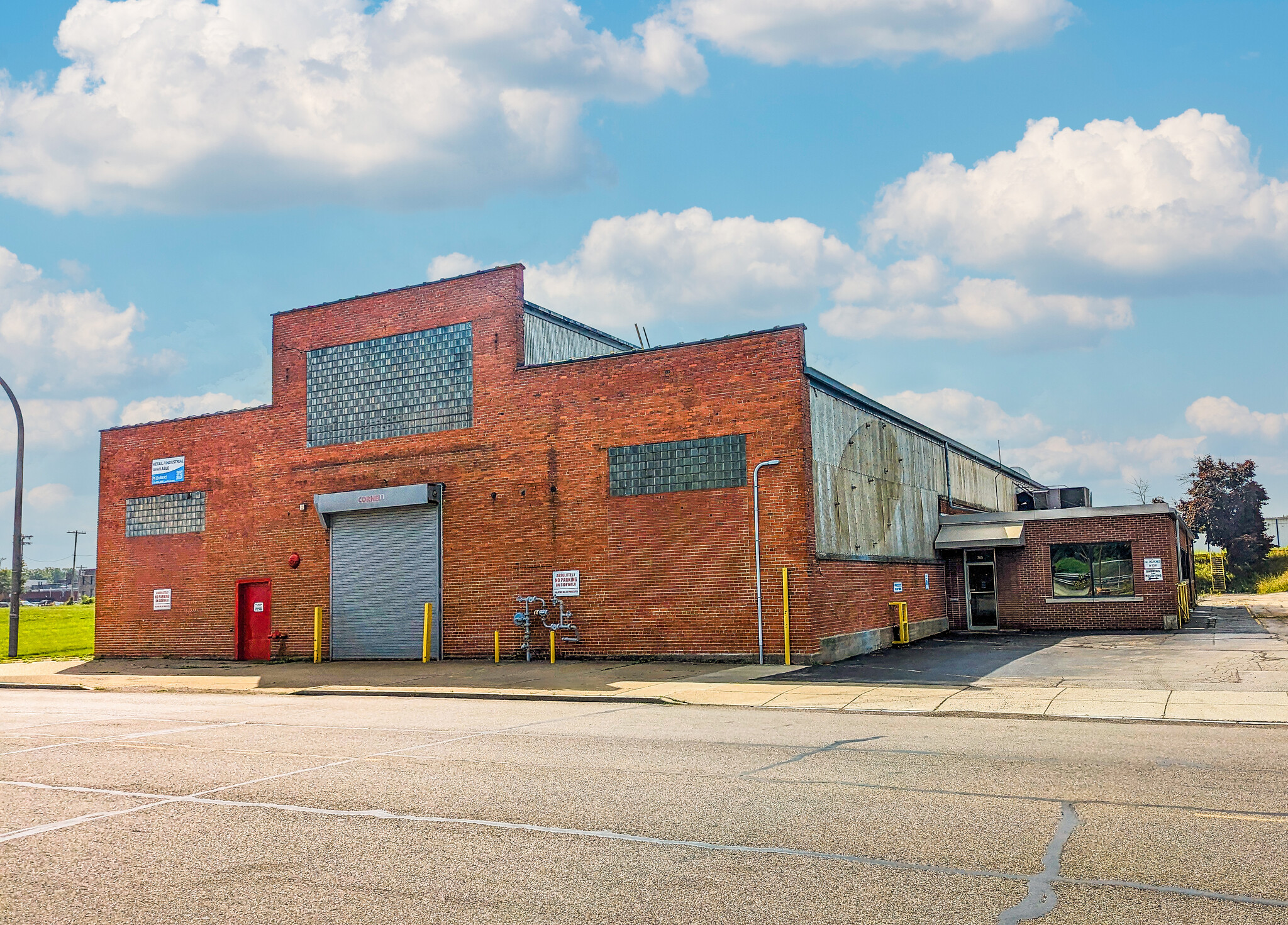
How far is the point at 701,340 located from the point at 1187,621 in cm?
2091

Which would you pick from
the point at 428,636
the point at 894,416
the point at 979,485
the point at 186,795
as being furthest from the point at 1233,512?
the point at 186,795

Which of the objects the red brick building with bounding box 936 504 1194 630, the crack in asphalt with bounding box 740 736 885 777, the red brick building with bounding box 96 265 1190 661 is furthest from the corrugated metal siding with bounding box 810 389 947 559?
the crack in asphalt with bounding box 740 736 885 777

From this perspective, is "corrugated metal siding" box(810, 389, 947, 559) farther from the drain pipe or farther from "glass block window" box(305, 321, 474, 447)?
"glass block window" box(305, 321, 474, 447)

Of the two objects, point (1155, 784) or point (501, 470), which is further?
point (501, 470)

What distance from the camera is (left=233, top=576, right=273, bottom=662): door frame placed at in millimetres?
28469

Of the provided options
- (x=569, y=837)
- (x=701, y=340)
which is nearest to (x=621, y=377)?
(x=701, y=340)

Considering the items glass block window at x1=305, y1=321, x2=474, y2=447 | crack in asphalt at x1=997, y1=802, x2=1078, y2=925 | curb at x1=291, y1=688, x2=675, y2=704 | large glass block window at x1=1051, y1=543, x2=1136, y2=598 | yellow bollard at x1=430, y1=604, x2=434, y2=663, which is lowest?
curb at x1=291, y1=688, x2=675, y2=704

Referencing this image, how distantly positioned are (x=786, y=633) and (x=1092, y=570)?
48.9 ft

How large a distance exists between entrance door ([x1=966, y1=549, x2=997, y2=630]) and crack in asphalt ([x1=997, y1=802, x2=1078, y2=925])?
27.2 m

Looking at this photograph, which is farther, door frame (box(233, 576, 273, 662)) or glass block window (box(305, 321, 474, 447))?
door frame (box(233, 576, 273, 662))

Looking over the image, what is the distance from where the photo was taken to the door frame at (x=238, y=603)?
2847cm

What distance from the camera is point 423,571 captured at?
26.1 m

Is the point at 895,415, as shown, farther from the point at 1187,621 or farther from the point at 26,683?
the point at 26,683

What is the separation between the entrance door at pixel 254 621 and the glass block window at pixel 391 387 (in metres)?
4.48
